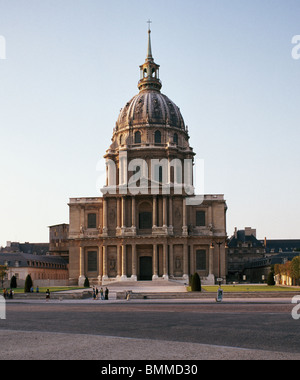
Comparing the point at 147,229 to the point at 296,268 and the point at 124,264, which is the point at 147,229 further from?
the point at 296,268

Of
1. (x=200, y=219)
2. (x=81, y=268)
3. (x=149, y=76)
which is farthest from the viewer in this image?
(x=149, y=76)

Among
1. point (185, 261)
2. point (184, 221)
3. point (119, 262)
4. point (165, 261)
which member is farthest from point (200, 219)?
point (119, 262)

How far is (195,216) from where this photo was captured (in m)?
85.7

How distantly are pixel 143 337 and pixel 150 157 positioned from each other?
73894 mm

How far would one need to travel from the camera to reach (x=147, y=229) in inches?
3332

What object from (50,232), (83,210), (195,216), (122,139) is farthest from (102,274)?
(50,232)

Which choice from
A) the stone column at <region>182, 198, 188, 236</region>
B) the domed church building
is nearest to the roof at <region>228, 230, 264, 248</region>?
the domed church building

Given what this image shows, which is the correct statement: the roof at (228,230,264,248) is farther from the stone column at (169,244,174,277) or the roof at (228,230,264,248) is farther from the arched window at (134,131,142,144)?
the stone column at (169,244,174,277)

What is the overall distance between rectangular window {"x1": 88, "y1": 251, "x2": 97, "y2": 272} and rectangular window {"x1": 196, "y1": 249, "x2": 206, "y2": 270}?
16948 mm

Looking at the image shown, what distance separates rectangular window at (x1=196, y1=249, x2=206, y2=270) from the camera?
83.9 meters

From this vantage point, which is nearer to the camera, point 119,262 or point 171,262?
point 171,262

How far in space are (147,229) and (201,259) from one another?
1002 centimetres

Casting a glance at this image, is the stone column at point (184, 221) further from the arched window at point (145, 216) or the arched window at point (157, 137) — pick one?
the arched window at point (157, 137)
